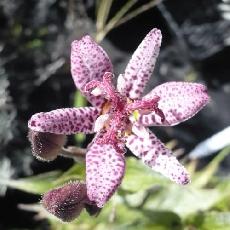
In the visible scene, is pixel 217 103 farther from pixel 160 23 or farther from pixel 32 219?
pixel 32 219

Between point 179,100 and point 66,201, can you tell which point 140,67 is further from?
point 66,201

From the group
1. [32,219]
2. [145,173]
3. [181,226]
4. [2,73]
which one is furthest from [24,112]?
[181,226]

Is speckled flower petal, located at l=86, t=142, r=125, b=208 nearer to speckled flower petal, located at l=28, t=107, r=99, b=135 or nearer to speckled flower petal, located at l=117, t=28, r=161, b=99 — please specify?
speckled flower petal, located at l=28, t=107, r=99, b=135

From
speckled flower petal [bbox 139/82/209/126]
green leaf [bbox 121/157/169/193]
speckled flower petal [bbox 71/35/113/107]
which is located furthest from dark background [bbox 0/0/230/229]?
speckled flower petal [bbox 139/82/209/126]

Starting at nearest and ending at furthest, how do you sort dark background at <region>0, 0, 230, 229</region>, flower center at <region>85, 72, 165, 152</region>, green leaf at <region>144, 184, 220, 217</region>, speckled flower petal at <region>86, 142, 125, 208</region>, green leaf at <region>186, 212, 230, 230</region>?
speckled flower petal at <region>86, 142, 125, 208</region> < flower center at <region>85, 72, 165, 152</region> < green leaf at <region>186, 212, 230, 230</region> < green leaf at <region>144, 184, 220, 217</region> < dark background at <region>0, 0, 230, 229</region>

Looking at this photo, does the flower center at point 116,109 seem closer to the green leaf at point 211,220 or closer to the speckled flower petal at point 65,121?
the speckled flower petal at point 65,121

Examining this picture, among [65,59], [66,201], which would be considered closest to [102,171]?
[66,201]

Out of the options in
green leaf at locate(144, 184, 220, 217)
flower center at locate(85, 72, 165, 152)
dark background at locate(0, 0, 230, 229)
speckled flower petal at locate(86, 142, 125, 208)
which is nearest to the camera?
Result: speckled flower petal at locate(86, 142, 125, 208)

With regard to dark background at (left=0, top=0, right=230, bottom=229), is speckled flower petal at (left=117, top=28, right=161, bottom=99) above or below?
above
